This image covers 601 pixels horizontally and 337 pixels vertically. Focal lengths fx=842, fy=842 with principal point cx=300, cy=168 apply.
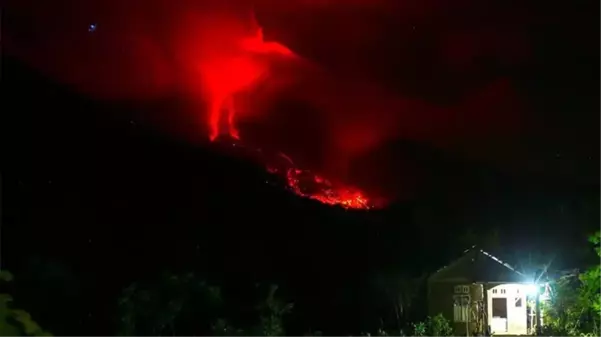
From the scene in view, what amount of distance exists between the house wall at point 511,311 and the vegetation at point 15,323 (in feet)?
44.6

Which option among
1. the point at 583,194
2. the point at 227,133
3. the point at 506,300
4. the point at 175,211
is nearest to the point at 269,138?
the point at 227,133

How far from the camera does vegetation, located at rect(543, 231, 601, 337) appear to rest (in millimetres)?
12430

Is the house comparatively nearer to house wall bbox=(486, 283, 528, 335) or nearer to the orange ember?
house wall bbox=(486, 283, 528, 335)

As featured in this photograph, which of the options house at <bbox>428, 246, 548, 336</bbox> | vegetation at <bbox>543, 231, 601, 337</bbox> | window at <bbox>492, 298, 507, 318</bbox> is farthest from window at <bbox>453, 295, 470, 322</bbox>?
vegetation at <bbox>543, 231, 601, 337</bbox>

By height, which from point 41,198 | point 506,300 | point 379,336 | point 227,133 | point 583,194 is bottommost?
point 379,336

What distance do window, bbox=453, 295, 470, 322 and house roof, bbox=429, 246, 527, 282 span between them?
0.36 metres

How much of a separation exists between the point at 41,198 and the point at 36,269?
355 cm

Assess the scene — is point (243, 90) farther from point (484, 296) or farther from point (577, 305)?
point (577, 305)

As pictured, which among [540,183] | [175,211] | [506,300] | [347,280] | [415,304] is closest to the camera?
[506,300]

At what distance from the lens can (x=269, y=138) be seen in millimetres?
23125

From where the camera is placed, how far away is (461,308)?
49.9ft

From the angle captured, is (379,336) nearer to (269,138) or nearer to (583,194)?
(583,194)

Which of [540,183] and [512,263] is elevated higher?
[540,183]

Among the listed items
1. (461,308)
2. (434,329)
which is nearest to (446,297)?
(461,308)
